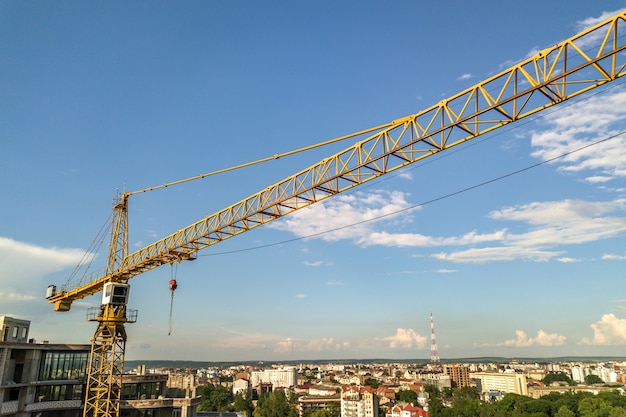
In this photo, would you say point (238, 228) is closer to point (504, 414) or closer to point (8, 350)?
point (8, 350)

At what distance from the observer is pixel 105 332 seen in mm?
37656

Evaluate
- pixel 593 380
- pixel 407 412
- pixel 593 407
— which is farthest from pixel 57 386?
pixel 593 380

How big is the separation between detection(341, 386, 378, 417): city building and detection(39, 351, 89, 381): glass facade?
89.1 meters

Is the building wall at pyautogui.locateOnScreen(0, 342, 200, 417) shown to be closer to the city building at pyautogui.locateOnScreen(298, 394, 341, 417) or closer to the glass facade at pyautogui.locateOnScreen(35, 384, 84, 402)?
the glass facade at pyautogui.locateOnScreen(35, 384, 84, 402)

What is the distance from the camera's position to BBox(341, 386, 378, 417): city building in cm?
11156

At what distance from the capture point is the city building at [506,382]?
158750 millimetres

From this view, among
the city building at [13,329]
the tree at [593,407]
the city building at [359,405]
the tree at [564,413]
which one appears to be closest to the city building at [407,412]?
the city building at [359,405]

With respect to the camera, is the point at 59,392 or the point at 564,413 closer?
the point at 59,392

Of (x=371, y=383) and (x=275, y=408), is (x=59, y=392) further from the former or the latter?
(x=371, y=383)

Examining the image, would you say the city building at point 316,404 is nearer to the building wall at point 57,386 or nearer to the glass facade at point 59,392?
the building wall at point 57,386

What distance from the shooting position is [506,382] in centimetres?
18050

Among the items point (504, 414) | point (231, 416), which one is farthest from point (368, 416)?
point (231, 416)

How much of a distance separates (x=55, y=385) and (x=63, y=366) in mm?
1711

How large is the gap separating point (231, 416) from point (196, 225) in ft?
102
